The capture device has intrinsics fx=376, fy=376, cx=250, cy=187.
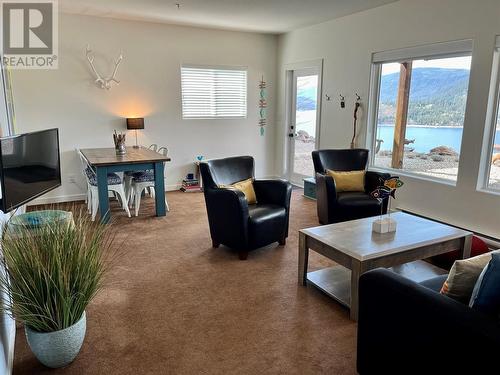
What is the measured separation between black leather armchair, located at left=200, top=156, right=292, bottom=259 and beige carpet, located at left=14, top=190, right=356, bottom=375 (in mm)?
171

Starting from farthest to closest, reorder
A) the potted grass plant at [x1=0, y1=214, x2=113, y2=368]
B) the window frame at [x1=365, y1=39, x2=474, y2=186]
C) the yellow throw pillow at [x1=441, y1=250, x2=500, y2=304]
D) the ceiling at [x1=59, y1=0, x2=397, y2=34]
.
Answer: the ceiling at [x1=59, y1=0, x2=397, y2=34] → the window frame at [x1=365, y1=39, x2=474, y2=186] → the potted grass plant at [x1=0, y1=214, x2=113, y2=368] → the yellow throw pillow at [x1=441, y1=250, x2=500, y2=304]

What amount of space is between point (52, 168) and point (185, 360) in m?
1.68

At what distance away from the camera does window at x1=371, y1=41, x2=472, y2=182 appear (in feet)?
13.5

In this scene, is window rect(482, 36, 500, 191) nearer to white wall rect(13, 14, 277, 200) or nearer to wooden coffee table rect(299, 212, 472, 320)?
wooden coffee table rect(299, 212, 472, 320)

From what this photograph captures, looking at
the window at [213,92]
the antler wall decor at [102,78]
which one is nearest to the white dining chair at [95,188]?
the antler wall decor at [102,78]

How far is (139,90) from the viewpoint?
5.91 metres

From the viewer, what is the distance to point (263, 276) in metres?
3.18

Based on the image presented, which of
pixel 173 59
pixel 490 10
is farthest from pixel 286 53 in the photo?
pixel 490 10

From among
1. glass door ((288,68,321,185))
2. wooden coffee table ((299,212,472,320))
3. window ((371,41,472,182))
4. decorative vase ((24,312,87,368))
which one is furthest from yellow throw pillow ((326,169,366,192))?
decorative vase ((24,312,87,368))

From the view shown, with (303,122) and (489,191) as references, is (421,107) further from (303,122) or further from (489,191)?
(303,122)

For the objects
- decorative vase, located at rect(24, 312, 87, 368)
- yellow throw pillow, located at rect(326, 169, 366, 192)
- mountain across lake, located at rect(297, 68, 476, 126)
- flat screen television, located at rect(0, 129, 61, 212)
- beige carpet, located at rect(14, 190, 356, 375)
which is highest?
mountain across lake, located at rect(297, 68, 476, 126)

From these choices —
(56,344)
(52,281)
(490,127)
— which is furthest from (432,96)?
(56,344)

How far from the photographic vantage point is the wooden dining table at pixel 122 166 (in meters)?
4.39

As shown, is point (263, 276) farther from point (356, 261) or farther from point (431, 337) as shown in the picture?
point (431, 337)
